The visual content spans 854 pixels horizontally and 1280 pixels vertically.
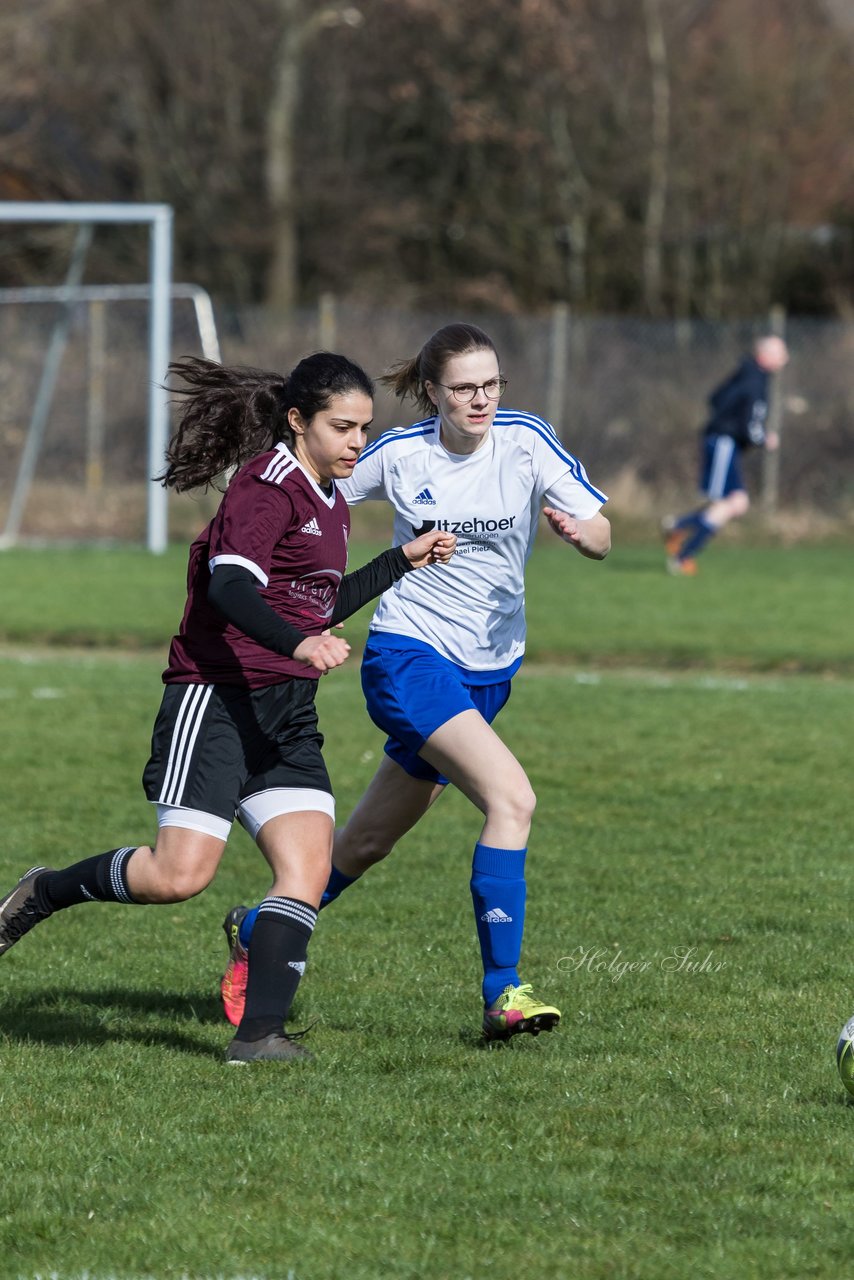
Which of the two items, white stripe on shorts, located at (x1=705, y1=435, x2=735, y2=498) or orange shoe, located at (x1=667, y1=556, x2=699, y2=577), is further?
white stripe on shorts, located at (x1=705, y1=435, x2=735, y2=498)

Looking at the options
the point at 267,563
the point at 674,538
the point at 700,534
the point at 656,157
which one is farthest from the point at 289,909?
the point at 656,157

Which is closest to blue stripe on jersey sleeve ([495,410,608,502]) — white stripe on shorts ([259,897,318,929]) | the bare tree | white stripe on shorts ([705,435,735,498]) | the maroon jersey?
the maroon jersey

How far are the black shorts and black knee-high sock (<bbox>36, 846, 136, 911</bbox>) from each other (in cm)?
24

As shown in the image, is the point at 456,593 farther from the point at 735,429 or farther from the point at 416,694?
the point at 735,429

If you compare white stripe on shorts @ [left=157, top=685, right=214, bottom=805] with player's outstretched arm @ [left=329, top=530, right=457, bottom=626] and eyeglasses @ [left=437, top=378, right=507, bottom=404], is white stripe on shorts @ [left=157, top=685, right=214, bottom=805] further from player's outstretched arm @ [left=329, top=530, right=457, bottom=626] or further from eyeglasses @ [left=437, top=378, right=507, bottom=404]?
eyeglasses @ [left=437, top=378, right=507, bottom=404]

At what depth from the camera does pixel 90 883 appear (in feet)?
15.9

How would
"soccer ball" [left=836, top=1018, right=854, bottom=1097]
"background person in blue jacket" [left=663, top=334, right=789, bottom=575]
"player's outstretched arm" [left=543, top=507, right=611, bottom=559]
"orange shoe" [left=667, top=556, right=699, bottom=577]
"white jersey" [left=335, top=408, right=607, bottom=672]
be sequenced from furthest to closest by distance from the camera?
"background person in blue jacket" [left=663, top=334, right=789, bottom=575], "orange shoe" [left=667, top=556, right=699, bottom=577], "white jersey" [left=335, top=408, right=607, bottom=672], "player's outstretched arm" [left=543, top=507, right=611, bottom=559], "soccer ball" [left=836, top=1018, right=854, bottom=1097]

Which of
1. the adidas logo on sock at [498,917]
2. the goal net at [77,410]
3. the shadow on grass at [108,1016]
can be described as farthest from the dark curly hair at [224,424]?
the goal net at [77,410]

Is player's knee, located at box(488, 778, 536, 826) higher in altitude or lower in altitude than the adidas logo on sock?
higher

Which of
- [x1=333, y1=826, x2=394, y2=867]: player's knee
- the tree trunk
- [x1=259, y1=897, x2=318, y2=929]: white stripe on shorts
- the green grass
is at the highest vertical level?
the tree trunk

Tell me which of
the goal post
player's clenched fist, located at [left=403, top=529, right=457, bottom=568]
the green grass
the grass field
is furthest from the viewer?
the goal post

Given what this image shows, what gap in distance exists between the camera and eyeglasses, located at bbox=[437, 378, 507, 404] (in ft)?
16.6

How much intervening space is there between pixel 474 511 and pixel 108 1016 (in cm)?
174

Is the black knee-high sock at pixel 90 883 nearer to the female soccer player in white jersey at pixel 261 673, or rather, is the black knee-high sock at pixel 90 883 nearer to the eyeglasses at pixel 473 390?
the female soccer player in white jersey at pixel 261 673
